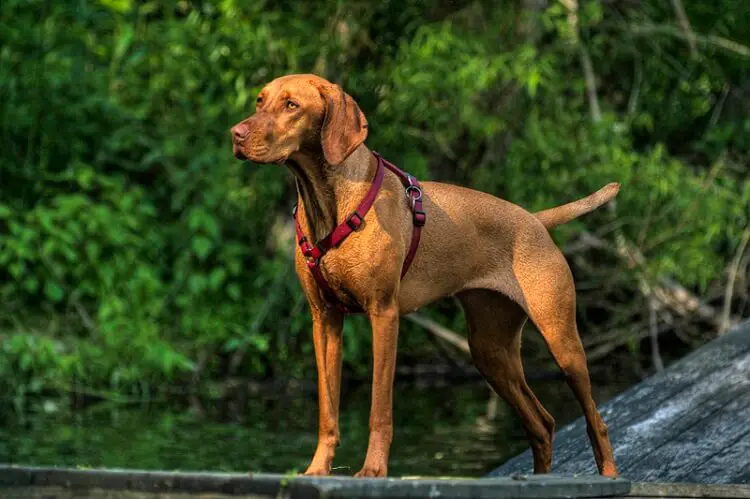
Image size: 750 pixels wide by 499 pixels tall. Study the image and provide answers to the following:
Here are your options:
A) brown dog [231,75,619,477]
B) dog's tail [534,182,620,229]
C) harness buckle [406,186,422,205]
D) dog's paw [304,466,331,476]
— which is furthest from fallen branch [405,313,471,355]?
dog's paw [304,466,331,476]

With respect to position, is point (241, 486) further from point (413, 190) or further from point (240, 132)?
point (413, 190)

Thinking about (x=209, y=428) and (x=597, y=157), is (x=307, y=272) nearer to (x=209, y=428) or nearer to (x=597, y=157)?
(x=209, y=428)

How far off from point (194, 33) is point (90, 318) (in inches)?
107

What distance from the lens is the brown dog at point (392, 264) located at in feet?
18.2

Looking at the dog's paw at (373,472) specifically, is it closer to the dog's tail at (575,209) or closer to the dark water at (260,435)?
the dog's tail at (575,209)

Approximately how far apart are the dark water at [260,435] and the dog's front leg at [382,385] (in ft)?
10.8

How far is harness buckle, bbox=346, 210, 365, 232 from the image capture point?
564cm

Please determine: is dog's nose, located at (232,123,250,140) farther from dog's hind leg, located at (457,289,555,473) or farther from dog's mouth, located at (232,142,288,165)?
dog's hind leg, located at (457,289,555,473)

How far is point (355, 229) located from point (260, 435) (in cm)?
582

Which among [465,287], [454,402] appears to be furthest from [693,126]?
[465,287]

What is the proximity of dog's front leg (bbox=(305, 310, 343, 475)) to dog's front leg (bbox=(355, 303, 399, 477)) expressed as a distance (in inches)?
5.6

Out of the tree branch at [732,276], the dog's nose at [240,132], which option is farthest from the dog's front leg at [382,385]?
the tree branch at [732,276]

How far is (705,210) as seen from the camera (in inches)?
544

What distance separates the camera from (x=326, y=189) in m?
5.72
